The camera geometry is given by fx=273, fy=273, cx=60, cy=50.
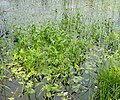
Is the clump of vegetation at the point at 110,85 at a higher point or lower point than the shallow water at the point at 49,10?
lower

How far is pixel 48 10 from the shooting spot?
8000mm

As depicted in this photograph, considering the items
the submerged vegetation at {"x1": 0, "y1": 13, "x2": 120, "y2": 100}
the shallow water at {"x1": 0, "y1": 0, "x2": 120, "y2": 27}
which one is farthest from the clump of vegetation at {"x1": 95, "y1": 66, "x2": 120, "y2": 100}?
the shallow water at {"x1": 0, "y1": 0, "x2": 120, "y2": 27}

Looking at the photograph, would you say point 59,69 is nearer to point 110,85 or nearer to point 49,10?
point 110,85

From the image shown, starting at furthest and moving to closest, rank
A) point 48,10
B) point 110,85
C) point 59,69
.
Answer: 1. point 48,10
2. point 59,69
3. point 110,85

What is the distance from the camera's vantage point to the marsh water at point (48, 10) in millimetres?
6898

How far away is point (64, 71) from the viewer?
382 cm

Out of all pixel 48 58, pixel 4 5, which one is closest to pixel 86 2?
pixel 4 5

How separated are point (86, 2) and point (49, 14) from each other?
2.09 m

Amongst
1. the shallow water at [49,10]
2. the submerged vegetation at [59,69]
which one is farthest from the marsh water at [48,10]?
the submerged vegetation at [59,69]

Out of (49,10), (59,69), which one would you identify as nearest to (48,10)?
(49,10)

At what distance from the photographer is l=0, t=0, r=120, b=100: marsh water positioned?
272 inches

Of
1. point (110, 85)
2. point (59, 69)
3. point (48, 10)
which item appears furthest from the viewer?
point (48, 10)

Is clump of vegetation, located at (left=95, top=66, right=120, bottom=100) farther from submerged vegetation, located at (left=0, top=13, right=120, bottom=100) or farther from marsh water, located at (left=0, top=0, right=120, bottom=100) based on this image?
marsh water, located at (left=0, top=0, right=120, bottom=100)

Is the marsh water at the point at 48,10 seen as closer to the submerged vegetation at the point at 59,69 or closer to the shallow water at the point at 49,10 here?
the shallow water at the point at 49,10
